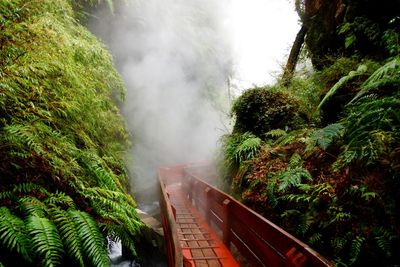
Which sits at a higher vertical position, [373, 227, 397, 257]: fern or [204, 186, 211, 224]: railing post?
[204, 186, 211, 224]: railing post

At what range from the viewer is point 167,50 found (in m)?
27.4

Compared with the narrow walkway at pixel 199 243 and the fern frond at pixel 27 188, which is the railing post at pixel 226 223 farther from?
the fern frond at pixel 27 188

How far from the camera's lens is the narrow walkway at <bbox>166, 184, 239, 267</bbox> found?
14.0ft

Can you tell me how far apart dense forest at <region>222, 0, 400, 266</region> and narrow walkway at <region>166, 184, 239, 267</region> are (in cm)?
101

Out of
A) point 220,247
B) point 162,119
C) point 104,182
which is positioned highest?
point 162,119

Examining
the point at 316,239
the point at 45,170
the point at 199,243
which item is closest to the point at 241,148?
the point at 199,243

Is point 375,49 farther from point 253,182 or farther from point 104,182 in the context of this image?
point 104,182

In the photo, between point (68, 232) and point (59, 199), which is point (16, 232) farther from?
point (59, 199)

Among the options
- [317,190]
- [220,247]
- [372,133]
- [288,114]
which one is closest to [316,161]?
[317,190]

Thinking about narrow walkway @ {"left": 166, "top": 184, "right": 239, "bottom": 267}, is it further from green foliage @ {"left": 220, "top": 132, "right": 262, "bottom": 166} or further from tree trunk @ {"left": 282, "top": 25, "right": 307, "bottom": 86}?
tree trunk @ {"left": 282, "top": 25, "right": 307, "bottom": 86}

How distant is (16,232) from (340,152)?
426 cm

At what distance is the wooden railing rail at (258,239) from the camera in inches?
99.2

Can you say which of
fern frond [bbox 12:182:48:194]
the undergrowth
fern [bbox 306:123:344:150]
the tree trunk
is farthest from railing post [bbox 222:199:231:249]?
the tree trunk

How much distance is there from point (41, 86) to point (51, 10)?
1854mm
